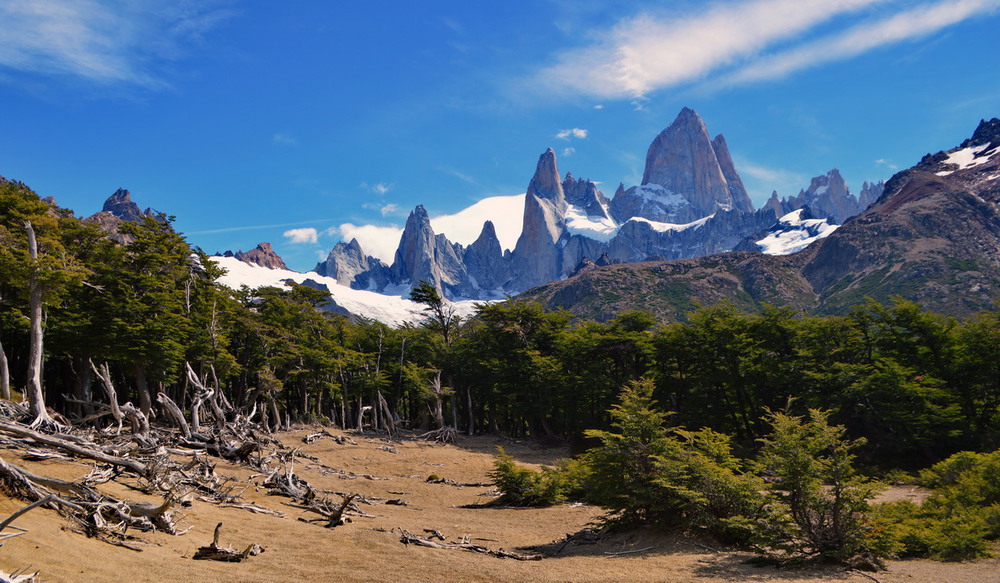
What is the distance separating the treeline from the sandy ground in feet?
29.5

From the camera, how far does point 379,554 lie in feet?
32.4

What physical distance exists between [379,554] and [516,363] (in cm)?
3064

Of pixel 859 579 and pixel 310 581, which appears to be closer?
pixel 310 581

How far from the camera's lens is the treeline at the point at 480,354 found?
75.8ft

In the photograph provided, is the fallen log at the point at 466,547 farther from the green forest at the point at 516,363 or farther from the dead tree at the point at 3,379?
the dead tree at the point at 3,379

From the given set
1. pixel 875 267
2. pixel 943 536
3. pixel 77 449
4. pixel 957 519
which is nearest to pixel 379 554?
pixel 77 449

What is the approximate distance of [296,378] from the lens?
38.1 meters

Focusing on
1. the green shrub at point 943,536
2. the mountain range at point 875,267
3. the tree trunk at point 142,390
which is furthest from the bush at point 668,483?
the mountain range at point 875,267

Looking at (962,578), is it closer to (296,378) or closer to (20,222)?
(20,222)

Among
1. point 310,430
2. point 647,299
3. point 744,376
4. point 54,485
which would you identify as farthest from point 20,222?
point 647,299

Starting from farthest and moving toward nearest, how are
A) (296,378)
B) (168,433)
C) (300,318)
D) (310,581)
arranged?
(300,318) < (296,378) < (168,433) < (310,581)

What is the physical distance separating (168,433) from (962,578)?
72.0 feet

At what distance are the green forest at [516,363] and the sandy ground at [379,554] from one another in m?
1.51

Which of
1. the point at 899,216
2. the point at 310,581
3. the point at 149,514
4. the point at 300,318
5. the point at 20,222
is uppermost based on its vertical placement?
the point at 899,216
